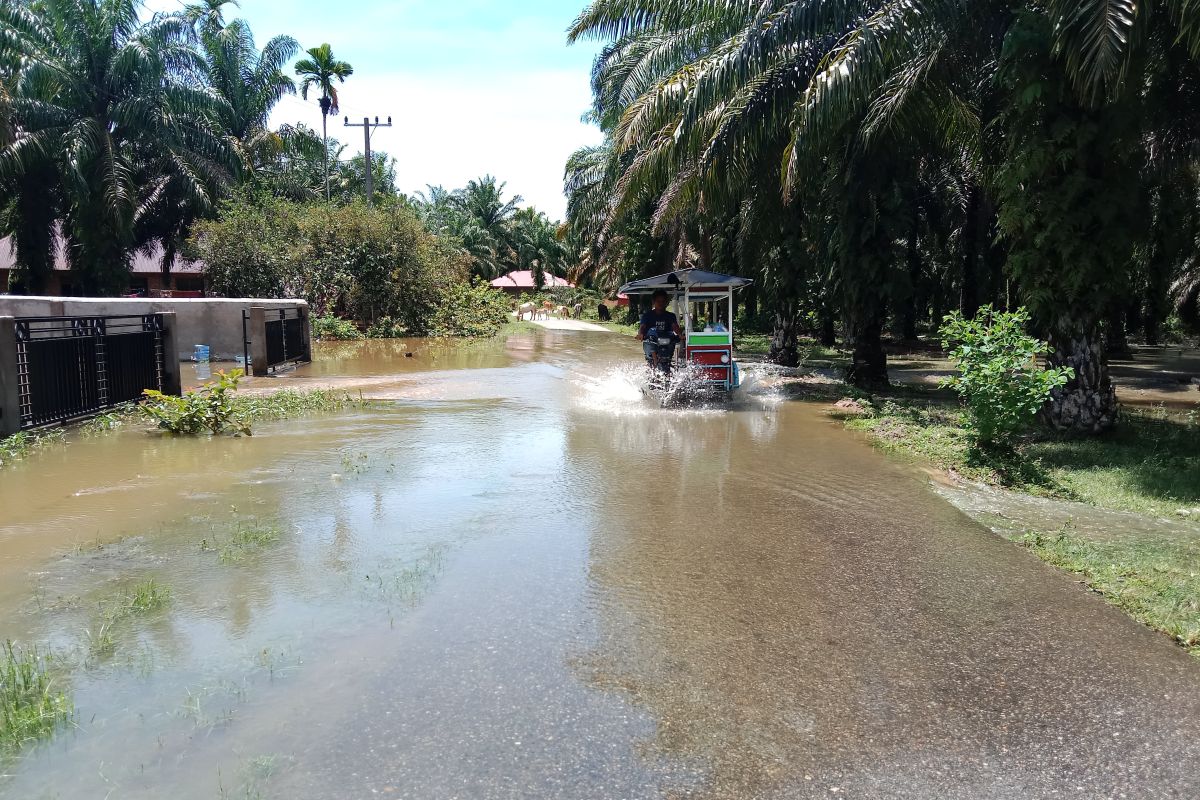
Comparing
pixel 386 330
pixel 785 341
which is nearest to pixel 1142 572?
pixel 785 341

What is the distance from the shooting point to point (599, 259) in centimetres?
4447

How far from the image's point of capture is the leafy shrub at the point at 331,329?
29592 mm

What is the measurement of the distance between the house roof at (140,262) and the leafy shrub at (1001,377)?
32.4m

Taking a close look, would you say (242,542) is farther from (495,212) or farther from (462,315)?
(495,212)

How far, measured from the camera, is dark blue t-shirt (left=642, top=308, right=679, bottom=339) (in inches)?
561

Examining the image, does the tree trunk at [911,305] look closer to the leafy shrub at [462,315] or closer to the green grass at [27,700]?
the leafy shrub at [462,315]

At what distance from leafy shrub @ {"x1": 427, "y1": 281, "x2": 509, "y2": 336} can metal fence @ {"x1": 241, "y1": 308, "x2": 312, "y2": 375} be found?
10.8m

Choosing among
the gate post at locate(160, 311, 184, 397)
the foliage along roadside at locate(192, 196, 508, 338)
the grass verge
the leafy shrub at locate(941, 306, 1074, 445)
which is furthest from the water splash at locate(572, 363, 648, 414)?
the foliage along roadside at locate(192, 196, 508, 338)

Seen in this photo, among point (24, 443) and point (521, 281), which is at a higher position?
point (521, 281)

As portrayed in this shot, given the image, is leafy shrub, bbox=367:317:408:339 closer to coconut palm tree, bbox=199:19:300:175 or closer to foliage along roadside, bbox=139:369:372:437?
coconut palm tree, bbox=199:19:300:175

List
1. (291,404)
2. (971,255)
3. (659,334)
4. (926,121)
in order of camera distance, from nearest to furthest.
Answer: (291,404)
(926,121)
(659,334)
(971,255)

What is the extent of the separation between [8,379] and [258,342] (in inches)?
334

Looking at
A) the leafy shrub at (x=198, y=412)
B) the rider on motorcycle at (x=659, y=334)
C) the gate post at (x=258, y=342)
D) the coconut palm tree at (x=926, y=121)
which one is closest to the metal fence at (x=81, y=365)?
the leafy shrub at (x=198, y=412)

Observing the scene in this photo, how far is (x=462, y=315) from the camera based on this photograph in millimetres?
34500
